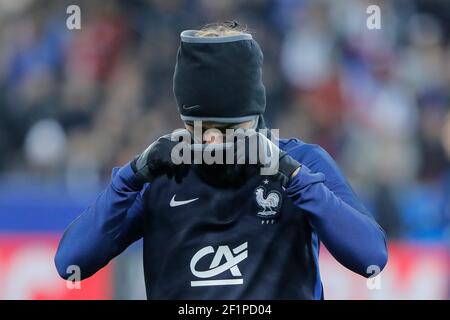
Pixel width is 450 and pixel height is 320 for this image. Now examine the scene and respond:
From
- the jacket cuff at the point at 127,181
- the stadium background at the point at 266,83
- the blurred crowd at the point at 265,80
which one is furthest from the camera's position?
the blurred crowd at the point at 265,80

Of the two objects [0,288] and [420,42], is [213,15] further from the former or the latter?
[0,288]

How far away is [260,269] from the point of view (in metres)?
2.56

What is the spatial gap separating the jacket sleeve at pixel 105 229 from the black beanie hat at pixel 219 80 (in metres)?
0.26

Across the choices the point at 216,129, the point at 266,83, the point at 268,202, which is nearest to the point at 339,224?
the point at 268,202

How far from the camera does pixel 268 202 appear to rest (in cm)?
256

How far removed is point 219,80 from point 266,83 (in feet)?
17.7

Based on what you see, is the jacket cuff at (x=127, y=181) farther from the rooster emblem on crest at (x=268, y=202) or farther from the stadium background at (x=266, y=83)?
the stadium background at (x=266, y=83)

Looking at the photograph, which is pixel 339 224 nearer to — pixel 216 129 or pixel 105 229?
pixel 216 129

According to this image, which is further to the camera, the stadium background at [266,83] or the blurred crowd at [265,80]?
the blurred crowd at [265,80]

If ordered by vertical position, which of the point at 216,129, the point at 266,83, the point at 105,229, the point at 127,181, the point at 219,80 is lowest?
the point at 266,83

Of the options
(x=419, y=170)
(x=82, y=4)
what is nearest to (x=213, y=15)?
(x=82, y=4)

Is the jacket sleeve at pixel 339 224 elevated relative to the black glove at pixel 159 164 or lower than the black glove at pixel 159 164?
lower

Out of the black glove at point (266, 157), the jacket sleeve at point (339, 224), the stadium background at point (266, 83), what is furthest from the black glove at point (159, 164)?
the stadium background at point (266, 83)

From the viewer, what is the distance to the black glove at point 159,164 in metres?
2.55
